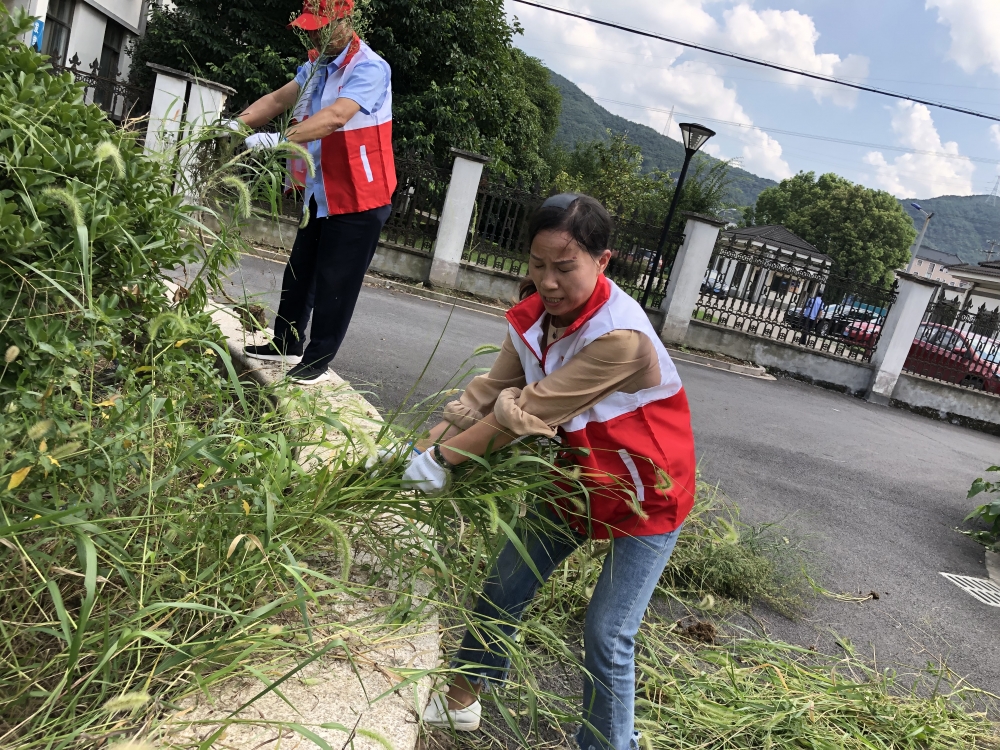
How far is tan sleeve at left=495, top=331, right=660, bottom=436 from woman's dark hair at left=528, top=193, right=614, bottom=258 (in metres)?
0.24

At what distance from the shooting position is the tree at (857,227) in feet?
204

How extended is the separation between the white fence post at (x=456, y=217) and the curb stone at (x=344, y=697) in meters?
9.93

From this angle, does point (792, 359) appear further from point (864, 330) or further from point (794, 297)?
point (864, 330)

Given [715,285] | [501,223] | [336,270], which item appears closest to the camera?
[336,270]

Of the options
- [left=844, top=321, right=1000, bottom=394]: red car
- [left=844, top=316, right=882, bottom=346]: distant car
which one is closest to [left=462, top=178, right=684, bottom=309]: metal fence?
[left=844, top=316, right=882, bottom=346]: distant car

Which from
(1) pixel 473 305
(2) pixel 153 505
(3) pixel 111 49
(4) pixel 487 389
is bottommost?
(1) pixel 473 305

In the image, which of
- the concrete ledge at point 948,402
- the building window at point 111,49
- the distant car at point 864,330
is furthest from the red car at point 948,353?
the building window at point 111,49

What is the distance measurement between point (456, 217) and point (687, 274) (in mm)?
3925

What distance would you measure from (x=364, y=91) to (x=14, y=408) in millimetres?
2467

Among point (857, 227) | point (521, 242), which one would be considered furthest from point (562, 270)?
point (857, 227)

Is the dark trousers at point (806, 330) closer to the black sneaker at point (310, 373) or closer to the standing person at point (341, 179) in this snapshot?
the standing person at point (341, 179)

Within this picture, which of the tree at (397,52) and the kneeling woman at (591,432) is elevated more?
the tree at (397,52)

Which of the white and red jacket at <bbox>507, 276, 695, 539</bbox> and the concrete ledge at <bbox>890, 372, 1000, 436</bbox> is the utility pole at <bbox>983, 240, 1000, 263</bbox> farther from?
the white and red jacket at <bbox>507, 276, 695, 539</bbox>

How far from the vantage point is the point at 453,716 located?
213 cm
